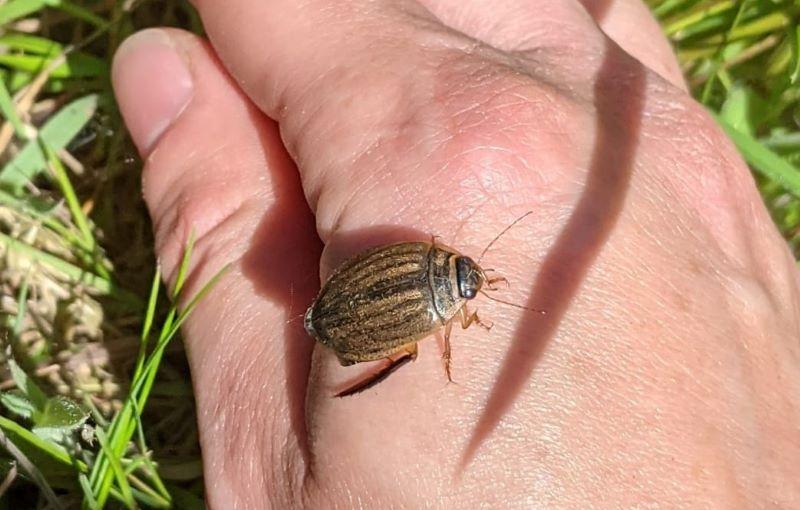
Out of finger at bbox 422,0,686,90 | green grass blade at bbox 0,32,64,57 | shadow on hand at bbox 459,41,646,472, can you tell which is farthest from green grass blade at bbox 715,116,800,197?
green grass blade at bbox 0,32,64,57

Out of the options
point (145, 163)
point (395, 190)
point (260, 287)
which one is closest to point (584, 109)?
point (395, 190)

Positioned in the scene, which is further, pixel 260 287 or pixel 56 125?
pixel 56 125

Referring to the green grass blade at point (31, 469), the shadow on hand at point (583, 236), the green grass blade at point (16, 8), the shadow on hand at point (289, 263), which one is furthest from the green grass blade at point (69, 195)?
the shadow on hand at point (583, 236)

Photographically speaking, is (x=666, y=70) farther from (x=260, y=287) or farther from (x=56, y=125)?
(x=56, y=125)

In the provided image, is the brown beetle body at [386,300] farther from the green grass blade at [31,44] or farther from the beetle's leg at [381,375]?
the green grass blade at [31,44]

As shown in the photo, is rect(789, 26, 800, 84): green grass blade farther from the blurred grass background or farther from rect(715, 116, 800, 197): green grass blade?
rect(715, 116, 800, 197): green grass blade

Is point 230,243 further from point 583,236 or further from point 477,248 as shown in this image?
point 583,236

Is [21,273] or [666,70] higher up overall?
[666,70]
